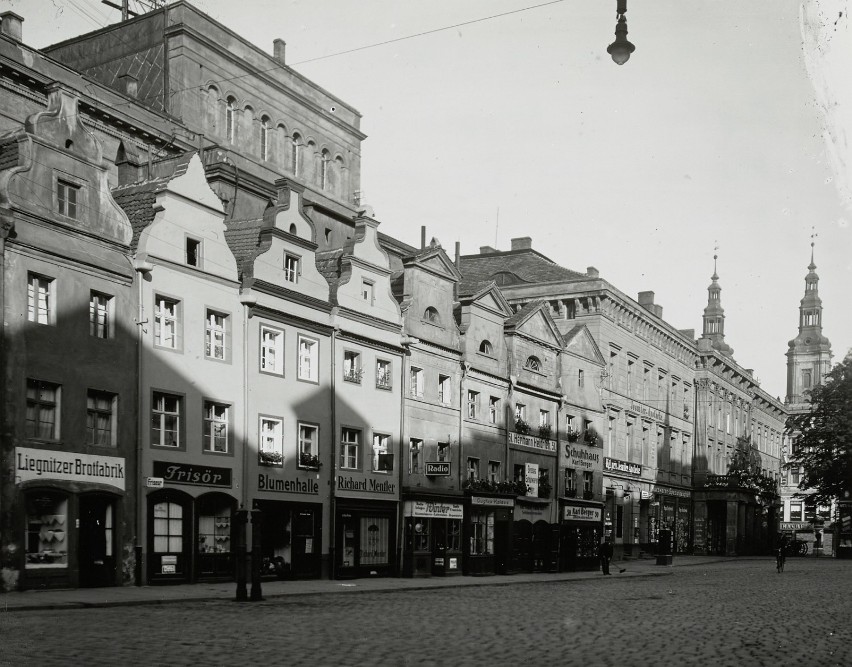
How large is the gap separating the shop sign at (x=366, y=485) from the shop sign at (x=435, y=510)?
1370 mm

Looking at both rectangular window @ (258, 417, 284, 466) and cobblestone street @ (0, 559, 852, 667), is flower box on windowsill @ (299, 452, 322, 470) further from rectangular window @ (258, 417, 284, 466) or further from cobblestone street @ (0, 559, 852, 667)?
cobblestone street @ (0, 559, 852, 667)

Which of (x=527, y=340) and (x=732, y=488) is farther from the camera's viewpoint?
(x=732, y=488)

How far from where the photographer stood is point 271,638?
1608 cm

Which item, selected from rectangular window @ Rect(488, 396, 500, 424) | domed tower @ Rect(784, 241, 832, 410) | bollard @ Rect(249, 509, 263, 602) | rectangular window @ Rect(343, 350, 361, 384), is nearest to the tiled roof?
rectangular window @ Rect(488, 396, 500, 424)

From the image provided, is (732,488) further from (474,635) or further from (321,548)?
(474,635)

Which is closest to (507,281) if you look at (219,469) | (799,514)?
(219,469)

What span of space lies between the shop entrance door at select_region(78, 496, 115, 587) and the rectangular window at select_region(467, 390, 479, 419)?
19.7m

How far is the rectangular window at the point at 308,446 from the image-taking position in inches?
1442

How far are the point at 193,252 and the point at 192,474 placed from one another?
22.0 ft

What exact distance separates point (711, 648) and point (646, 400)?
5554cm

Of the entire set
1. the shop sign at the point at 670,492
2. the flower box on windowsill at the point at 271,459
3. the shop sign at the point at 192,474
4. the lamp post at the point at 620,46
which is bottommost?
the shop sign at the point at 670,492

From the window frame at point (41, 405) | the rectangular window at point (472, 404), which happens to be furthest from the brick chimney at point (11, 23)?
the rectangular window at point (472, 404)

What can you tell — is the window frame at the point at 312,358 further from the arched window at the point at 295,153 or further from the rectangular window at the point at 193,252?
the arched window at the point at 295,153

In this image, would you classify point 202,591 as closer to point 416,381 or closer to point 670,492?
point 416,381
